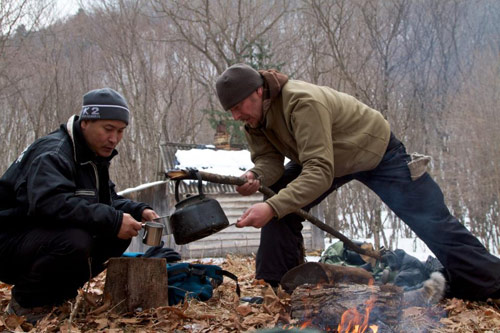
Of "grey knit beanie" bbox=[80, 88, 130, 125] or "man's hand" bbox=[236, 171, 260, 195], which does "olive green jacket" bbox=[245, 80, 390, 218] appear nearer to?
"man's hand" bbox=[236, 171, 260, 195]

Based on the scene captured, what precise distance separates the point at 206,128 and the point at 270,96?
79.7 ft

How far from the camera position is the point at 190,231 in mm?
3299

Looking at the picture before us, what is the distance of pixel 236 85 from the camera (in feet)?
12.5

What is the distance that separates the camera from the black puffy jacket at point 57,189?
3.21 metres

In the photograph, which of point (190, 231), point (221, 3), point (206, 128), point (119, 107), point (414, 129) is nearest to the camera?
point (190, 231)

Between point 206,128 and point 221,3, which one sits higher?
point 221,3

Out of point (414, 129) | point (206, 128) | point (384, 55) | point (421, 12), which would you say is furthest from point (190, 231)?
point (206, 128)

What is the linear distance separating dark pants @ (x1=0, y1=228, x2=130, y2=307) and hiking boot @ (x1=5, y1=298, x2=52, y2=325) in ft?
0.10

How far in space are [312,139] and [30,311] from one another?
7.64 feet

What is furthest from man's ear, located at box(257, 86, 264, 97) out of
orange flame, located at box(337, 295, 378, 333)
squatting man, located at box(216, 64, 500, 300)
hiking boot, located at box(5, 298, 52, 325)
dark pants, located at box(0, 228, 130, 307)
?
hiking boot, located at box(5, 298, 52, 325)

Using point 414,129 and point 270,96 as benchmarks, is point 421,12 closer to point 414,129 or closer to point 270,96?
point 414,129

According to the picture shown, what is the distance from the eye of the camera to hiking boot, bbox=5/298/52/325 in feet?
11.0

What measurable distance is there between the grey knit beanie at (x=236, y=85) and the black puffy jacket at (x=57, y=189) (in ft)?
3.61

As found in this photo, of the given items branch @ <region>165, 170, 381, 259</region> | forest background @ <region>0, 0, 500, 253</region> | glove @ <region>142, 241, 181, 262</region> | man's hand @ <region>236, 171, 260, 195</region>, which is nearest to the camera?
branch @ <region>165, 170, 381, 259</region>
